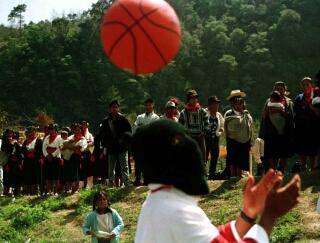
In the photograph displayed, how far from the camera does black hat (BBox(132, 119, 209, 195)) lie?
3.11m

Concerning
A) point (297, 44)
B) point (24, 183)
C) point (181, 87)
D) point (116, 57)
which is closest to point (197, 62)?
point (181, 87)

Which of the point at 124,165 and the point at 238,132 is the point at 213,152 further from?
the point at 124,165

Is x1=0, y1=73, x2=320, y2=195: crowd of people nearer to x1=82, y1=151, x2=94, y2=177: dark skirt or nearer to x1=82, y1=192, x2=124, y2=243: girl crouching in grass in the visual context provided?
x1=82, y1=151, x2=94, y2=177: dark skirt

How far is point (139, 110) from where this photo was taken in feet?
206

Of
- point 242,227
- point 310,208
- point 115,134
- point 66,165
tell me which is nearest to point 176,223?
point 242,227

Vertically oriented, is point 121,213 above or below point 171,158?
below

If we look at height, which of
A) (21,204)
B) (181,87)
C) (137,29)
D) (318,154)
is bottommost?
(21,204)

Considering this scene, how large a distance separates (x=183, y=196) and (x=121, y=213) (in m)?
7.48

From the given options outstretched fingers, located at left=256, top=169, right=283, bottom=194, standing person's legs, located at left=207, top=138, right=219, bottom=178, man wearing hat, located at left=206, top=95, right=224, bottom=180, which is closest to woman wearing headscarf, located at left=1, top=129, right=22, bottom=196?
standing person's legs, located at left=207, top=138, right=219, bottom=178

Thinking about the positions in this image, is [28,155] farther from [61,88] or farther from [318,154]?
[61,88]

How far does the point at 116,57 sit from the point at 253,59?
6546 centimetres

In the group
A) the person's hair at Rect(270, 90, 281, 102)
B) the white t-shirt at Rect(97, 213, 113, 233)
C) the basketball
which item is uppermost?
the basketball

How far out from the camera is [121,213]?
34.3 feet

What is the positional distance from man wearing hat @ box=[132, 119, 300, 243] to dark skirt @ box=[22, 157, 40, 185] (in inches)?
399
